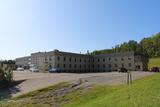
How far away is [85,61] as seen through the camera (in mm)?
91500

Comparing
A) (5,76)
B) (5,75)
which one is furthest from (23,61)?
(5,76)

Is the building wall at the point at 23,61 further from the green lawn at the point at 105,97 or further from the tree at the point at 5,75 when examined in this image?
the green lawn at the point at 105,97

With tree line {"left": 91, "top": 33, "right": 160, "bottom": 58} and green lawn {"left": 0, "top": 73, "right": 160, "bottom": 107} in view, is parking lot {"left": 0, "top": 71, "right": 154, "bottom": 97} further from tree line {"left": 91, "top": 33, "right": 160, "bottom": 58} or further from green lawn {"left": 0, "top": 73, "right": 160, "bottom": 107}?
tree line {"left": 91, "top": 33, "right": 160, "bottom": 58}

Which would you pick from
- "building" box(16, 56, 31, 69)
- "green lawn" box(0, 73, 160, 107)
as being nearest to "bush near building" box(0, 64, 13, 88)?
"green lawn" box(0, 73, 160, 107)

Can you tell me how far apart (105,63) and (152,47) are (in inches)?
1681

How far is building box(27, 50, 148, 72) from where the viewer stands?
8028cm

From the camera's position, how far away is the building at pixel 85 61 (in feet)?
263

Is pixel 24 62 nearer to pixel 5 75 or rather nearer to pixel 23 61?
pixel 23 61

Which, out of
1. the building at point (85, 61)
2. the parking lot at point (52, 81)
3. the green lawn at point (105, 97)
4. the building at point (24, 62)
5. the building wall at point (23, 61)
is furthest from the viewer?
the building wall at point (23, 61)

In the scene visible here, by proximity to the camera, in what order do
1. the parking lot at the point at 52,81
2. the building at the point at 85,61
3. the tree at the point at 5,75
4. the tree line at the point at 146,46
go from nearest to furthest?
the parking lot at the point at 52,81, the tree at the point at 5,75, the building at the point at 85,61, the tree line at the point at 146,46

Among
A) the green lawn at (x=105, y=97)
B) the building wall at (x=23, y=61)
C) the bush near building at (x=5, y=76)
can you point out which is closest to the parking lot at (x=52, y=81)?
the bush near building at (x=5, y=76)

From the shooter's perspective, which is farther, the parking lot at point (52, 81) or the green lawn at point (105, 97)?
the parking lot at point (52, 81)

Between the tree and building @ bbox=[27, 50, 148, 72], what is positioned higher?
building @ bbox=[27, 50, 148, 72]

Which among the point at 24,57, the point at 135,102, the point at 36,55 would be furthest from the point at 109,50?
the point at 135,102
